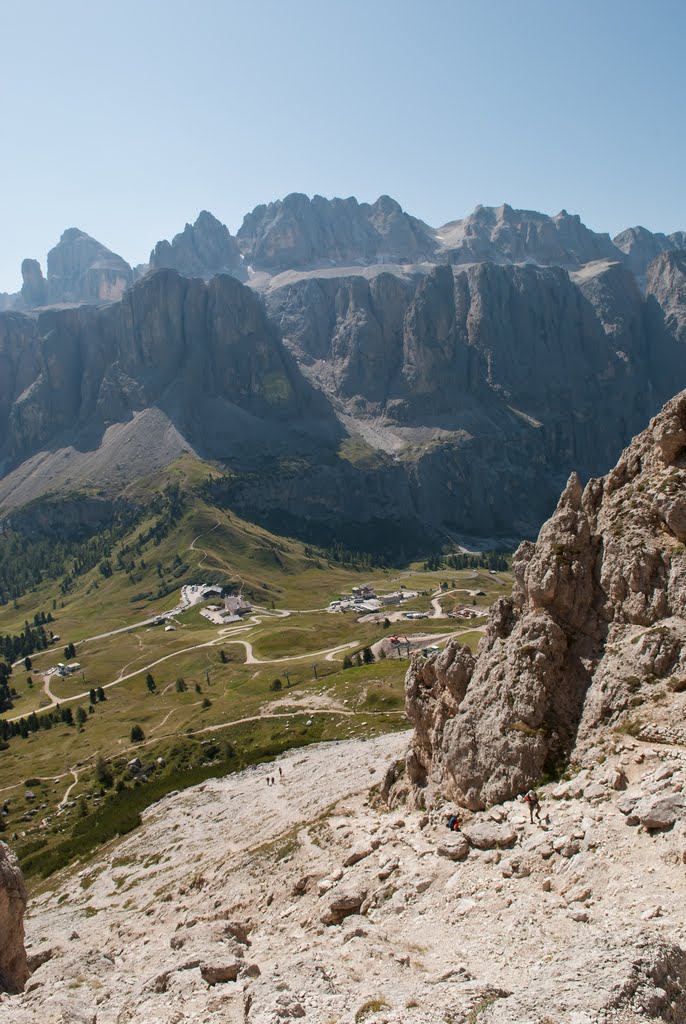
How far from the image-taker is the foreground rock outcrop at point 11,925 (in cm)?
2967

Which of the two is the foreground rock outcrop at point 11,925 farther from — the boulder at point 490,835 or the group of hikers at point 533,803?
the group of hikers at point 533,803

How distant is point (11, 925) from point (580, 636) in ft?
93.9

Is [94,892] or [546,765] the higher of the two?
[546,765]

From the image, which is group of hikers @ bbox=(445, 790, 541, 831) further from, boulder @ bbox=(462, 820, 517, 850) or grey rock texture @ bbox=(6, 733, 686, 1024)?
boulder @ bbox=(462, 820, 517, 850)

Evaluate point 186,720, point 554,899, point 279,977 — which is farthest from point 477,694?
point 186,720

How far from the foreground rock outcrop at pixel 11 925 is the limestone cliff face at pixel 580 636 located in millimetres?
19619

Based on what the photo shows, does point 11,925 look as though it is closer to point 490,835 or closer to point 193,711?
point 490,835

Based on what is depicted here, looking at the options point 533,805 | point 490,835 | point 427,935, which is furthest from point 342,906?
point 533,805

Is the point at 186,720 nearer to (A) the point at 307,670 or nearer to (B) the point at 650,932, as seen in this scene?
(A) the point at 307,670

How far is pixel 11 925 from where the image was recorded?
1194 inches

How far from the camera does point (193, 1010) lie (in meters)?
21.0

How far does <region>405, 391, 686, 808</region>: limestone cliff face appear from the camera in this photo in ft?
93.7

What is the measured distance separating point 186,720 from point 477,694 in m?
107

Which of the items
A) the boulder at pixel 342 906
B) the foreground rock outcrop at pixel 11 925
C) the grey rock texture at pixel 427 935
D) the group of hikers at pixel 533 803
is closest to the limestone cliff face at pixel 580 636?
the group of hikers at pixel 533 803
